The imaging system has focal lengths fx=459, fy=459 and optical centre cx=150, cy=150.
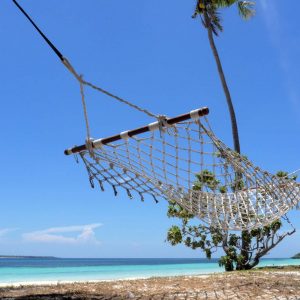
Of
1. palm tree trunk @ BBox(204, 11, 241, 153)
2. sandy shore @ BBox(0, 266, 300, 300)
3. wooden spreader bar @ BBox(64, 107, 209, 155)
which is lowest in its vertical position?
sandy shore @ BBox(0, 266, 300, 300)

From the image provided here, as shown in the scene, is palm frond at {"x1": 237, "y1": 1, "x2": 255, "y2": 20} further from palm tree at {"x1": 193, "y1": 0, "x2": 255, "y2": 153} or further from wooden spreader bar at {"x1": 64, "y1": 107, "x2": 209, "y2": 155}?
wooden spreader bar at {"x1": 64, "y1": 107, "x2": 209, "y2": 155}

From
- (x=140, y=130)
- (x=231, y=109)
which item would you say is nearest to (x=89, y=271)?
(x=231, y=109)

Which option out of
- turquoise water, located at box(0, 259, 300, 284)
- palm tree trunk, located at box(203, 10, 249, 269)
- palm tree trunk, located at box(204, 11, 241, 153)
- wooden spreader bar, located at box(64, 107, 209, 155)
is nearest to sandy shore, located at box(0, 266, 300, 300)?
wooden spreader bar, located at box(64, 107, 209, 155)

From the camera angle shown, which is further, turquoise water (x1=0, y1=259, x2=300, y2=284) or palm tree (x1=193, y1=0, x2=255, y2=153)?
turquoise water (x1=0, y1=259, x2=300, y2=284)

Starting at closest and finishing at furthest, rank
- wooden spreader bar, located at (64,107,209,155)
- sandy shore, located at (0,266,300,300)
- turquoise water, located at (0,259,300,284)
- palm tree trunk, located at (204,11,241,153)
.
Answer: wooden spreader bar, located at (64,107,209,155) < sandy shore, located at (0,266,300,300) < palm tree trunk, located at (204,11,241,153) < turquoise water, located at (0,259,300,284)

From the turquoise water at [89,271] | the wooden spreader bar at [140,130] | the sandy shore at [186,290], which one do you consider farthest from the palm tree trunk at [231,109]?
→ the wooden spreader bar at [140,130]

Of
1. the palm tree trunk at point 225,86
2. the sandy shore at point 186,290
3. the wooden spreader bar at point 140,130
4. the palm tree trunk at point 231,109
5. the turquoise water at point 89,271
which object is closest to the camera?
the wooden spreader bar at point 140,130

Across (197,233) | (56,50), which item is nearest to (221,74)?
(197,233)

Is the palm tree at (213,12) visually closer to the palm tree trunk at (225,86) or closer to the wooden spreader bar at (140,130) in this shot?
the palm tree trunk at (225,86)

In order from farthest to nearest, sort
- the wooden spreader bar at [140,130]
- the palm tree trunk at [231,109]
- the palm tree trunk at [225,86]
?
the palm tree trunk at [225,86], the palm tree trunk at [231,109], the wooden spreader bar at [140,130]

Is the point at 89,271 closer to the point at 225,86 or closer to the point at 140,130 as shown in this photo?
the point at 225,86

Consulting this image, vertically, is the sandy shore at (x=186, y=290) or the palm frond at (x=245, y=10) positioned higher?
the palm frond at (x=245, y=10)

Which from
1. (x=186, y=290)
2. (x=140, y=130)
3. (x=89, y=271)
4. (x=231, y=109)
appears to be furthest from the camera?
(x=89, y=271)

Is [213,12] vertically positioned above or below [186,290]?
above
